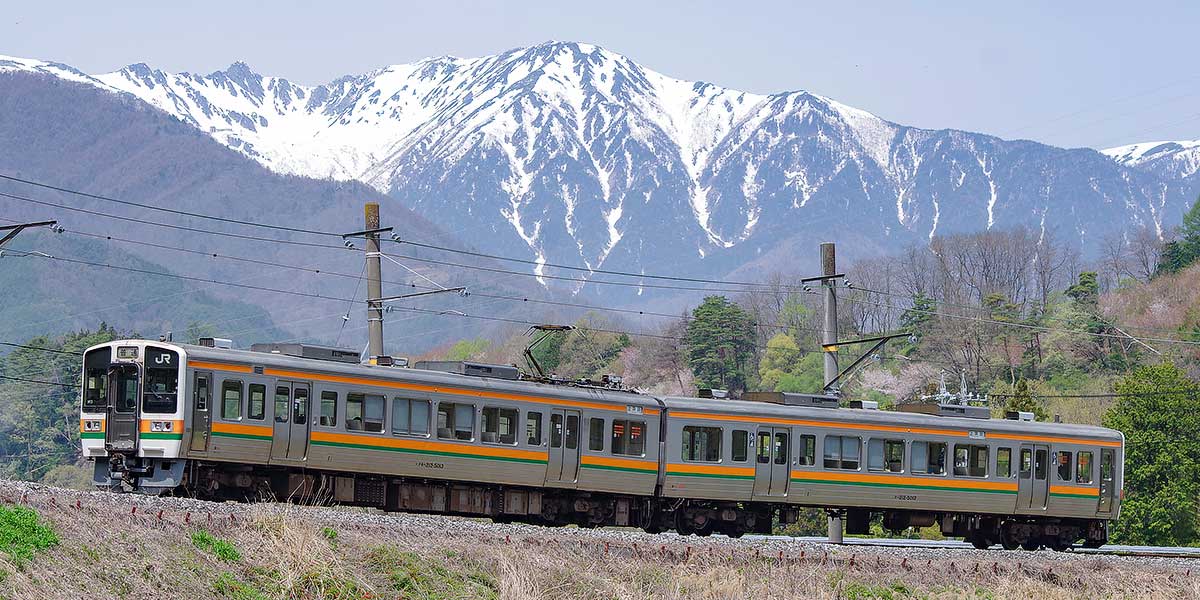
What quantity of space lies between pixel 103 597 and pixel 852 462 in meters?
20.5

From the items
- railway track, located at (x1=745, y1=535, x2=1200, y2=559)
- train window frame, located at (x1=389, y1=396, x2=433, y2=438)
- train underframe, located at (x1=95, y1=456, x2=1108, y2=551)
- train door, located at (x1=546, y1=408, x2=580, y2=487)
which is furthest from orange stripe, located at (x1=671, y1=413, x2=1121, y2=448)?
train window frame, located at (x1=389, y1=396, x2=433, y2=438)

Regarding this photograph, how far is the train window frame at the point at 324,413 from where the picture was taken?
29938mm

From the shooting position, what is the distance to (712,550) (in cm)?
2831

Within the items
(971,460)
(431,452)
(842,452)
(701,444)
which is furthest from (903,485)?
(431,452)

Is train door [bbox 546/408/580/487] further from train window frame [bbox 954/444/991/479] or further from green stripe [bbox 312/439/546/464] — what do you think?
train window frame [bbox 954/444/991/479]

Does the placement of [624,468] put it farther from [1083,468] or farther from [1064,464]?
[1083,468]

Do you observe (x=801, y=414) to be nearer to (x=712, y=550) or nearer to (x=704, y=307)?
(x=712, y=550)

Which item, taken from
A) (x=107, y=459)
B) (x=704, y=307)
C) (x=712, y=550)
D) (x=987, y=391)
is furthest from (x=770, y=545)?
(x=704, y=307)

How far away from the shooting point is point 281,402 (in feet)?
96.5

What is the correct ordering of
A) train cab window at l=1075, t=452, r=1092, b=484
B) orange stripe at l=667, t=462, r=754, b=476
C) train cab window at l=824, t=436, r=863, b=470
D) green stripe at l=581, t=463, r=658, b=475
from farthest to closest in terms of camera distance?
train cab window at l=1075, t=452, r=1092, b=484 < train cab window at l=824, t=436, r=863, b=470 < orange stripe at l=667, t=462, r=754, b=476 < green stripe at l=581, t=463, r=658, b=475

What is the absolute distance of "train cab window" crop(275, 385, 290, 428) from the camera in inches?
1155

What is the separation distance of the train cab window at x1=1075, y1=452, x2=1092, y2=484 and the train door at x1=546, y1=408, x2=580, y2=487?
14.0m

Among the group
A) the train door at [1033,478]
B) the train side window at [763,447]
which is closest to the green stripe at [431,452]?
the train side window at [763,447]

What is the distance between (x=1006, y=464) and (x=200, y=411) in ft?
65.7
